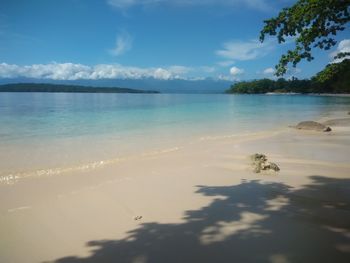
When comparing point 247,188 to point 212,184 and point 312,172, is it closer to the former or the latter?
point 212,184

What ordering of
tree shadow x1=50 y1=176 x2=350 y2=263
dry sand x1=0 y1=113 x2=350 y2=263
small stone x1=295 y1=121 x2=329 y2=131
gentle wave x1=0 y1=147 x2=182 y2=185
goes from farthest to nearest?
small stone x1=295 y1=121 x2=329 y2=131
gentle wave x1=0 y1=147 x2=182 y2=185
dry sand x1=0 y1=113 x2=350 y2=263
tree shadow x1=50 y1=176 x2=350 y2=263

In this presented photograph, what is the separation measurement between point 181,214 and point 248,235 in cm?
141

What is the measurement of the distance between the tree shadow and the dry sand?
0.05 ft

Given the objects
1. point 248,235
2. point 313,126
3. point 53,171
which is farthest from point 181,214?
point 313,126

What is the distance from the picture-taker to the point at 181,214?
5.63 m

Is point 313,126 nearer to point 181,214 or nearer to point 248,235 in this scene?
point 181,214

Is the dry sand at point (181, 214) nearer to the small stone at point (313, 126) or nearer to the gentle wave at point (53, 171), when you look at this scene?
the gentle wave at point (53, 171)

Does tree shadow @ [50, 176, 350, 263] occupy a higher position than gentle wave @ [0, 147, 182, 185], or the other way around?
tree shadow @ [50, 176, 350, 263]

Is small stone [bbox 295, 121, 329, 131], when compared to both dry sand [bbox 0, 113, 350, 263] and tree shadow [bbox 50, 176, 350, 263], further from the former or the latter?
tree shadow [bbox 50, 176, 350, 263]

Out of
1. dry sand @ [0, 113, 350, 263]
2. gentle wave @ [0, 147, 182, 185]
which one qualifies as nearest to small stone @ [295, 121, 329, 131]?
dry sand @ [0, 113, 350, 263]

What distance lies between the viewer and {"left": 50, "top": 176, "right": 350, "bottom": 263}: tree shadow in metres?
4.17

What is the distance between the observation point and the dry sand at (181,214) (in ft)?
14.1

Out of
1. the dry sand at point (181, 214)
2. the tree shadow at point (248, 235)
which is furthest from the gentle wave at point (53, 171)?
the tree shadow at point (248, 235)

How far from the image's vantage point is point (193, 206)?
603 cm
